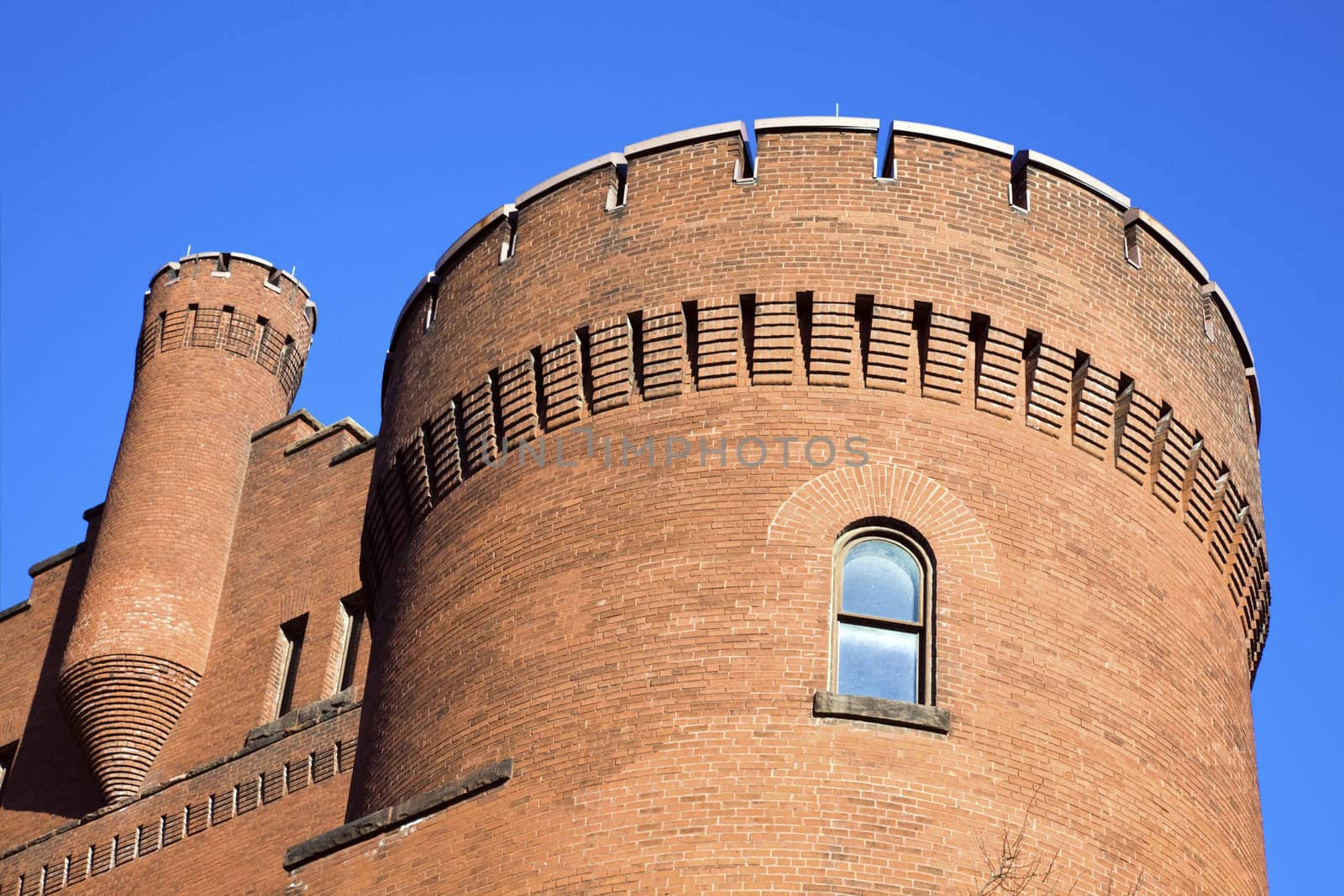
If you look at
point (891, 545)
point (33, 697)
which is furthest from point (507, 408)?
point (33, 697)

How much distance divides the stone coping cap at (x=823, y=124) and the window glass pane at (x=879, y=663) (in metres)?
4.55

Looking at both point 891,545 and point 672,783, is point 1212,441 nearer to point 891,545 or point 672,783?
point 891,545

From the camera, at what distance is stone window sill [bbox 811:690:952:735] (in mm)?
15125

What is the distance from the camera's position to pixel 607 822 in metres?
15.0

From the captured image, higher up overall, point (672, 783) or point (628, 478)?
point (628, 478)

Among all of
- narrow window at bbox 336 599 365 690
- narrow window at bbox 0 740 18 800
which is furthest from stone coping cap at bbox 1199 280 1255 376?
narrow window at bbox 0 740 18 800

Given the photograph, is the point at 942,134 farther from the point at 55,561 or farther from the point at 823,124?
the point at 55,561

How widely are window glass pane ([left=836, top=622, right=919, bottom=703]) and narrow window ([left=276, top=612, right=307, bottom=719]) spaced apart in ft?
35.5

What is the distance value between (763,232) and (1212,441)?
14.1ft

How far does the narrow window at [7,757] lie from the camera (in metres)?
28.4

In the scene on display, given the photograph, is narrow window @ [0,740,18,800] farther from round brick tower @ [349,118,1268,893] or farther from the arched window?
the arched window

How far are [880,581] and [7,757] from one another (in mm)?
16643

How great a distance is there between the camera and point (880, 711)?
15.2 metres

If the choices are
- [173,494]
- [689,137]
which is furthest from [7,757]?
[689,137]
